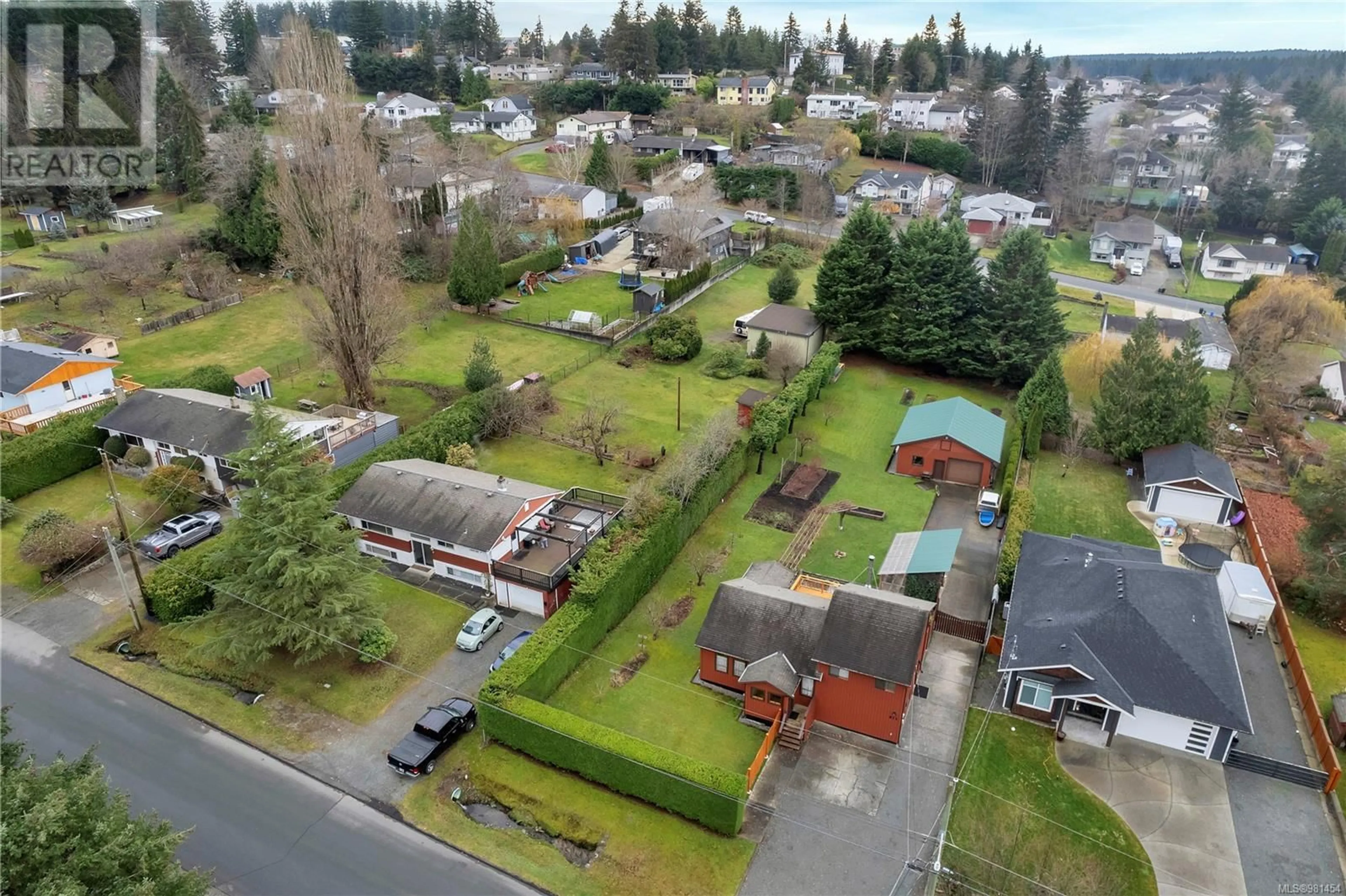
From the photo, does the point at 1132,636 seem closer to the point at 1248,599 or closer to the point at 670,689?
the point at 1248,599

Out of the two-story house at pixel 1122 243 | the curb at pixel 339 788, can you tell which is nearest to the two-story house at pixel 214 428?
the curb at pixel 339 788

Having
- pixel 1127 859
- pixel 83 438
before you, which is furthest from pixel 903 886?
pixel 83 438

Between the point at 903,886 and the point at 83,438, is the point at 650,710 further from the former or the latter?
the point at 83,438

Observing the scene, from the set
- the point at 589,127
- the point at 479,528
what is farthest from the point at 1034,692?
the point at 589,127

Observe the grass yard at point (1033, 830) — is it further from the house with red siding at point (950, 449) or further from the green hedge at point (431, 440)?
the green hedge at point (431, 440)

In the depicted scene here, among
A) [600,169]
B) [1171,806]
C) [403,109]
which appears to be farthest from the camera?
[403,109]

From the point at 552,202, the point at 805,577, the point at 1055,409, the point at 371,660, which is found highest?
the point at 552,202

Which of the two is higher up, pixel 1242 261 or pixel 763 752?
pixel 1242 261
